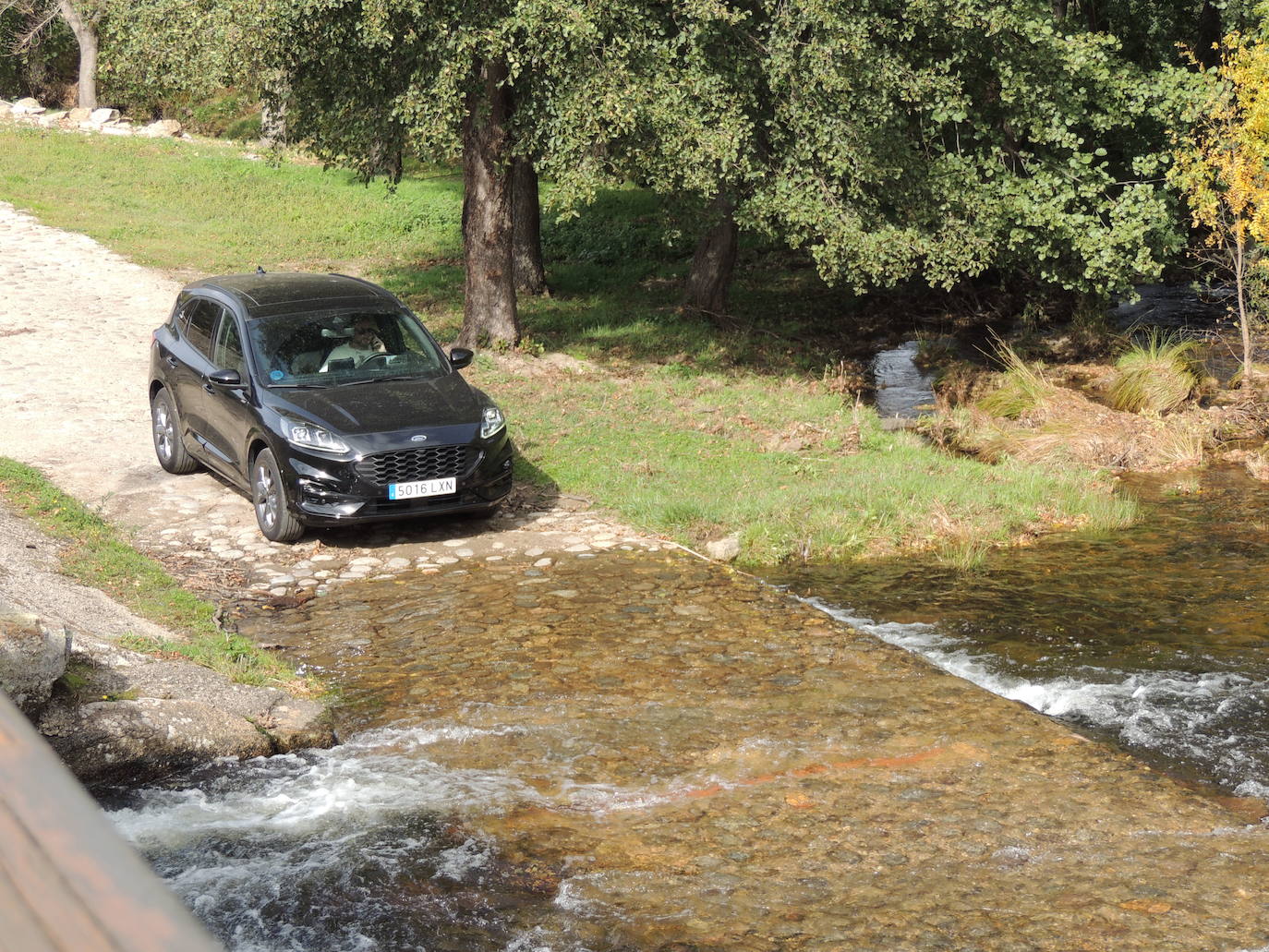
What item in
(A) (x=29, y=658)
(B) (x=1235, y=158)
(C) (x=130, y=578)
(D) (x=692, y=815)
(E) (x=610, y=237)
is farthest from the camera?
(E) (x=610, y=237)

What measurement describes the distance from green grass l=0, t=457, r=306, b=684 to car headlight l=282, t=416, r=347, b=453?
1.43 m

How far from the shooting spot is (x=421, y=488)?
412 inches

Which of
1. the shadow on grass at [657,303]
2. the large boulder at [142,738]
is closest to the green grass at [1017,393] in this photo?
the shadow on grass at [657,303]

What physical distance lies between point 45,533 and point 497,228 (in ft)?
27.2

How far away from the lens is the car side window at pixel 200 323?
11.8 meters

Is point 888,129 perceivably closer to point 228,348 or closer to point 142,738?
point 228,348

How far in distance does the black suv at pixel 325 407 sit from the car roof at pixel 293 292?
2cm

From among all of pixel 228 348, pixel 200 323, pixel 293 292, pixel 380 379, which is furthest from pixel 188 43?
pixel 380 379

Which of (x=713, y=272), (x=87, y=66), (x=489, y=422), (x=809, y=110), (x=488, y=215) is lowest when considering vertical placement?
(x=489, y=422)

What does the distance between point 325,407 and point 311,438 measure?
1.21 feet

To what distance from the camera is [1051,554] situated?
38.0 feet

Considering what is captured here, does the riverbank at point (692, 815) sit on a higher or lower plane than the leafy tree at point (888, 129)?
lower

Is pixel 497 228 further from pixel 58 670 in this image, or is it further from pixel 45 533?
pixel 58 670

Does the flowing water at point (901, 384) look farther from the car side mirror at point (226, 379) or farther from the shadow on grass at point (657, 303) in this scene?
the car side mirror at point (226, 379)
